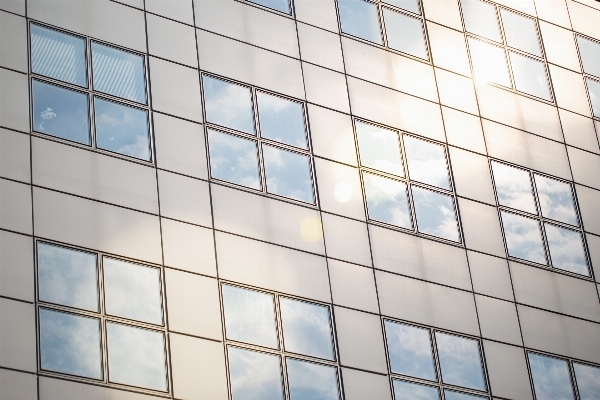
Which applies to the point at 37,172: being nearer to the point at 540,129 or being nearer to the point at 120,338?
the point at 120,338

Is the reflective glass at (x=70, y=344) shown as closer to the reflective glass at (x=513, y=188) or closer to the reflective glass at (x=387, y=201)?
the reflective glass at (x=387, y=201)

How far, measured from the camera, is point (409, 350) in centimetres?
2567

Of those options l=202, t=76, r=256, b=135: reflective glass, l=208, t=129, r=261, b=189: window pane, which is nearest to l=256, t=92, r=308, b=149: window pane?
l=202, t=76, r=256, b=135: reflective glass

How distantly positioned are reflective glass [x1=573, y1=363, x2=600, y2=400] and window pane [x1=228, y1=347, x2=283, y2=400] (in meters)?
9.66

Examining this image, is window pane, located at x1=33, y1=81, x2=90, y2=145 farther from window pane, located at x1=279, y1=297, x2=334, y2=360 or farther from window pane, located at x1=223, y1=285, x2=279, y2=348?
window pane, located at x1=279, y1=297, x2=334, y2=360

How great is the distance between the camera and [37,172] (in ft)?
72.6

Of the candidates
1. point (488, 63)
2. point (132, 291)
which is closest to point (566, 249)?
point (488, 63)

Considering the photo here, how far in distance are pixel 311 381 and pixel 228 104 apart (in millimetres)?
7543

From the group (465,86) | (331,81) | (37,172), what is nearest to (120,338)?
(37,172)

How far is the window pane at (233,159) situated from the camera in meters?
25.1

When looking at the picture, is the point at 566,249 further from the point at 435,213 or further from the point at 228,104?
the point at 228,104

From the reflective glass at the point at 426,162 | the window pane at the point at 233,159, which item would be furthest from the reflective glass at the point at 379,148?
the window pane at the point at 233,159

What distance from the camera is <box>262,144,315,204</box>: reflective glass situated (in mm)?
25891

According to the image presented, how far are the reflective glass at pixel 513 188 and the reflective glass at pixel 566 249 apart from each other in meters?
0.94
